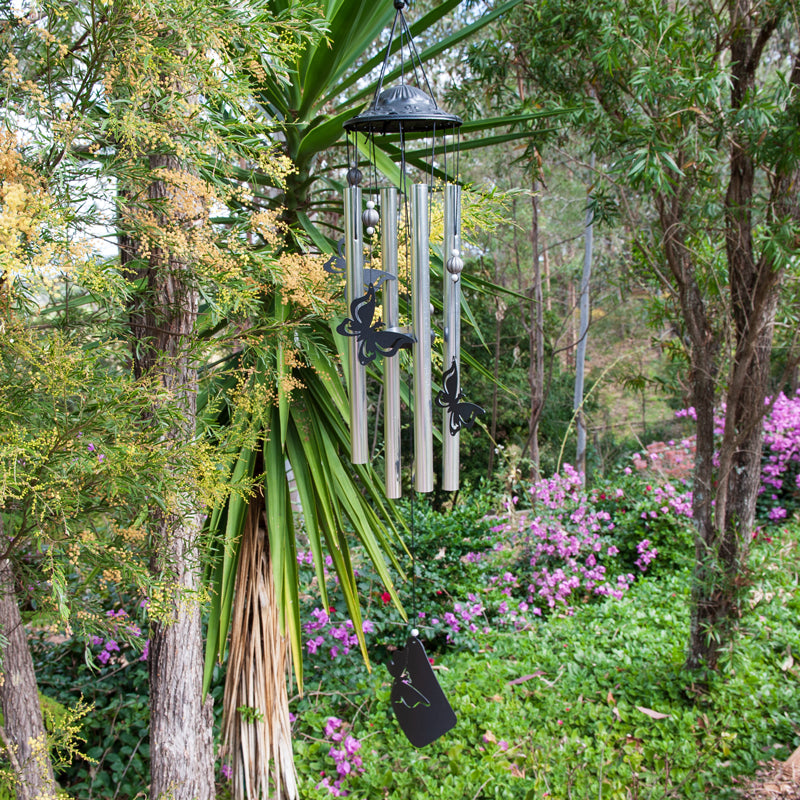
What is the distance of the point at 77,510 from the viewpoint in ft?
4.50

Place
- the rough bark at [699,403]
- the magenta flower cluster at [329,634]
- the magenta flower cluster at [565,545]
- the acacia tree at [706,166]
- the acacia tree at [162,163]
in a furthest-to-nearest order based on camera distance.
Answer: the magenta flower cluster at [565,545] < the magenta flower cluster at [329,634] < the rough bark at [699,403] < the acacia tree at [706,166] < the acacia tree at [162,163]

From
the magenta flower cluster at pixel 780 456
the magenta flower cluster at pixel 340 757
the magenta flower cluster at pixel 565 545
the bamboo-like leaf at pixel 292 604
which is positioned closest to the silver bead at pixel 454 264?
the bamboo-like leaf at pixel 292 604

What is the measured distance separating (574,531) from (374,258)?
9.49 feet

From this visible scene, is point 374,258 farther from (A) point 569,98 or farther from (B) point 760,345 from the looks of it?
(B) point 760,345

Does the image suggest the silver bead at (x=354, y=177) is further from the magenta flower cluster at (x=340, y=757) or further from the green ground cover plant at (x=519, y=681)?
the magenta flower cluster at (x=340, y=757)

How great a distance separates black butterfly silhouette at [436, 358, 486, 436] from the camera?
4.89 ft

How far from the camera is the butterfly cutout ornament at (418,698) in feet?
5.90

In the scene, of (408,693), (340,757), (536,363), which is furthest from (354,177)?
(536,363)

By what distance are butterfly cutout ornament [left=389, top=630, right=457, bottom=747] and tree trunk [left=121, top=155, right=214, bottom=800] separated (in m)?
0.60

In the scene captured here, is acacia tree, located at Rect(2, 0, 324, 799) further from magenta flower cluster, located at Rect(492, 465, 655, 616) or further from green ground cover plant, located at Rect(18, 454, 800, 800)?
magenta flower cluster, located at Rect(492, 465, 655, 616)

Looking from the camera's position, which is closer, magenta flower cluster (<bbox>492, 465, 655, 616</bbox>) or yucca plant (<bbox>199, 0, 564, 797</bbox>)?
yucca plant (<bbox>199, 0, 564, 797</bbox>)

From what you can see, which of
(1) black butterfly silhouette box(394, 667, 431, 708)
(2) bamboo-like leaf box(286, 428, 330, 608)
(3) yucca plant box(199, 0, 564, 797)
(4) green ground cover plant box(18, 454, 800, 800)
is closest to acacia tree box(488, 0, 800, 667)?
(4) green ground cover plant box(18, 454, 800, 800)

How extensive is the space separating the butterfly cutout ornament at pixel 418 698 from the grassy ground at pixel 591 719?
2.21ft

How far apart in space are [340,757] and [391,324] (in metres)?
1.86
